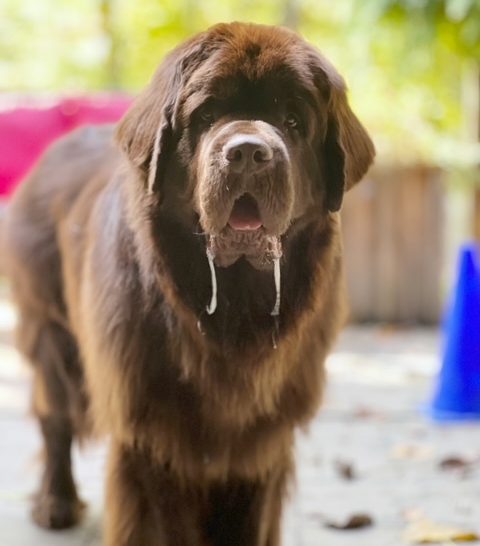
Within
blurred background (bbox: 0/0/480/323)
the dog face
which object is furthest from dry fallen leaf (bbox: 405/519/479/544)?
blurred background (bbox: 0/0/480/323)

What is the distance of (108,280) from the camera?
7.89 feet

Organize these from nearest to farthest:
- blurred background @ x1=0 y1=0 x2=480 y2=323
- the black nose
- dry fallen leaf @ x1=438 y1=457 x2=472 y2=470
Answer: the black nose → dry fallen leaf @ x1=438 y1=457 x2=472 y2=470 → blurred background @ x1=0 y1=0 x2=480 y2=323

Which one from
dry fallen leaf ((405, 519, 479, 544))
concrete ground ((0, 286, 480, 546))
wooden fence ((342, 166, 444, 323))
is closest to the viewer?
dry fallen leaf ((405, 519, 479, 544))

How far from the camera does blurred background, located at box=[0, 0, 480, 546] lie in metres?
3.37

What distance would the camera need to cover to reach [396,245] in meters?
7.14

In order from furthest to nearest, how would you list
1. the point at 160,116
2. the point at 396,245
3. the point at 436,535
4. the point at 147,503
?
the point at 396,245 → the point at 436,535 → the point at 147,503 → the point at 160,116

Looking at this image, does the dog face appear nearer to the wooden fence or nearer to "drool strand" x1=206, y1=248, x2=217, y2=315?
"drool strand" x1=206, y1=248, x2=217, y2=315

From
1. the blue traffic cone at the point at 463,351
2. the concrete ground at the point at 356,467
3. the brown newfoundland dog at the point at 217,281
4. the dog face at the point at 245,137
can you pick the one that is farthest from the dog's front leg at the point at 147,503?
the blue traffic cone at the point at 463,351

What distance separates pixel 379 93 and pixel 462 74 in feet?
2.58

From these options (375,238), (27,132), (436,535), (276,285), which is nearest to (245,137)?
(276,285)

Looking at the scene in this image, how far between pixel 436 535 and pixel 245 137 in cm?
159

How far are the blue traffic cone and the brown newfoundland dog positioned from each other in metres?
2.06

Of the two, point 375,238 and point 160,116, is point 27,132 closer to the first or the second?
point 375,238

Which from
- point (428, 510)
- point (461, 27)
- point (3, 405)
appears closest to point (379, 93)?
point (461, 27)
